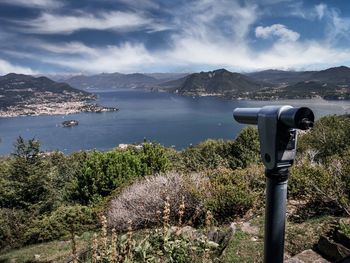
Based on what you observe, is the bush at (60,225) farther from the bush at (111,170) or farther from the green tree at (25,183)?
the green tree at (25,183)

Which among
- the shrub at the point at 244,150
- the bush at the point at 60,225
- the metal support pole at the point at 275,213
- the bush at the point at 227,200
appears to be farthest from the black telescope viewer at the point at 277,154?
the shrub at the point at 244,150

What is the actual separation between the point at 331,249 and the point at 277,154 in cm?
314

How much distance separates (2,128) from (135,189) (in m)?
135

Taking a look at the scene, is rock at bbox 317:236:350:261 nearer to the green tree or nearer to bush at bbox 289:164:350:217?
bush at bbox 289:164:350:217

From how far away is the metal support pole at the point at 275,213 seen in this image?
1.30 meters

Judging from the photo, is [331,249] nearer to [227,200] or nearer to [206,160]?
[227,200]

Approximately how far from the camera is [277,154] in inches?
49.8

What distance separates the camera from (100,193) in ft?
46.8

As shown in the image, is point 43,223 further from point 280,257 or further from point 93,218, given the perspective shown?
point 280,257

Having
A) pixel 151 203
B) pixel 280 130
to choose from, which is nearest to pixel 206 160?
pixel 151 203

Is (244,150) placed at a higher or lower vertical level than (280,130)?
lower

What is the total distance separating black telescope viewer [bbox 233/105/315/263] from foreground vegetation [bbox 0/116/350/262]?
1.63 metres

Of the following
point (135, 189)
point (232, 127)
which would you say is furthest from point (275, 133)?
point (232, 127)

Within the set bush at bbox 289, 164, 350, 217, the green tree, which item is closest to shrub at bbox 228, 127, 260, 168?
the green tree
